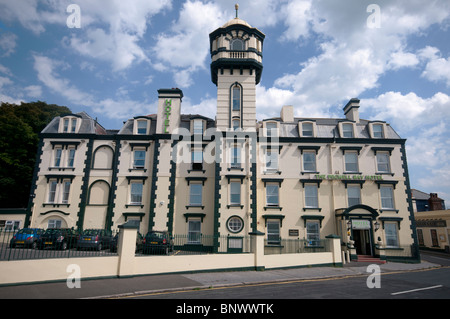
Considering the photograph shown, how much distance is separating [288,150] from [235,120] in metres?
5.84

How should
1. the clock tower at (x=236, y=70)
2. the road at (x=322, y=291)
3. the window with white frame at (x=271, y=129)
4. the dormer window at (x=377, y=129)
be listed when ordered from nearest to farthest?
the road at (x=322, y=291) < the clock tower at (x=236, y=70) < the window with white frame at (x=271, y=129) < the dormer window at (x=377, y=129)

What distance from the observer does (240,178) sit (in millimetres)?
23859

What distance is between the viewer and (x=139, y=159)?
2575cm

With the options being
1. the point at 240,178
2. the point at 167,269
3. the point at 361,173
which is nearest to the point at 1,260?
the point at 167,269

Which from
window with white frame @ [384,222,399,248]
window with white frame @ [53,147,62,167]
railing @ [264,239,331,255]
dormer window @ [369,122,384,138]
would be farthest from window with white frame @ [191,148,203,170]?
window with white frame @ [384,222,399,248]

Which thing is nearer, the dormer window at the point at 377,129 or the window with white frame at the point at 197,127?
the window with white frame at the point at 197,127

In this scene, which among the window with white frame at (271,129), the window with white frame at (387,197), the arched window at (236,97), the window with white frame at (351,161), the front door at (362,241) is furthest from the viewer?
the window with white frame at (271,129)

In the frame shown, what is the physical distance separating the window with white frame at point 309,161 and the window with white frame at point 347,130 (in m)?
4.00

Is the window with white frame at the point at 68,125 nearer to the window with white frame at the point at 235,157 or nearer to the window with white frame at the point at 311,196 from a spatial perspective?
the window with white frame at the point at 235,157

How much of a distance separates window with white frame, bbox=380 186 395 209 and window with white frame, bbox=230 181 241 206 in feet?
43.9

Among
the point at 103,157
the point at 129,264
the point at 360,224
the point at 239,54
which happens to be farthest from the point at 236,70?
the point at 129,264

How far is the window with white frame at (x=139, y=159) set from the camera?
25.5 m

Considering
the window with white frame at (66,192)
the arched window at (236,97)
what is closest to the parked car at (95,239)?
the window with white frame at (66,192)

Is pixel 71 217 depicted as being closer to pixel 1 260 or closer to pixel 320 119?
pixel 1 260
